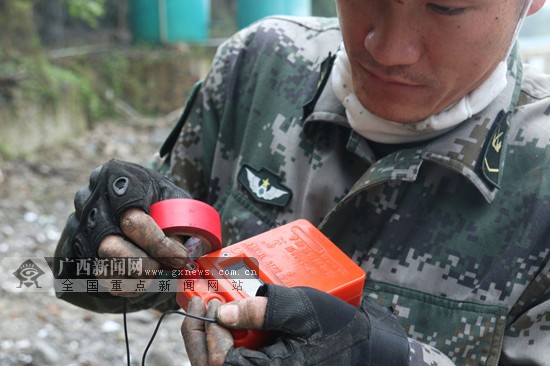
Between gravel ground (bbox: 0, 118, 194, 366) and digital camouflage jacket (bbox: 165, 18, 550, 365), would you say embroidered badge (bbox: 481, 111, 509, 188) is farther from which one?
gravel ground (bbox: 0, 118, 194, 366)

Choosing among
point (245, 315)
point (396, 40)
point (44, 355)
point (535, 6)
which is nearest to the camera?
point (245, 315)

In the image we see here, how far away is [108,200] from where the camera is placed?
113 cm

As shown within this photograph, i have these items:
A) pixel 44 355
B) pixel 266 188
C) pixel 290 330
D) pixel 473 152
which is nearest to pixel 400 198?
pixel 473 152

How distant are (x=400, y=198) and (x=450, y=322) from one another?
25 cm

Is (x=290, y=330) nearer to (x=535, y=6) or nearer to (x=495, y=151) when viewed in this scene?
(x=495, y=151)

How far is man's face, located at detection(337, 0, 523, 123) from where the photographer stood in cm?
98

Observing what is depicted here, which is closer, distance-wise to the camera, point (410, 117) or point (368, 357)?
point (368, 357)

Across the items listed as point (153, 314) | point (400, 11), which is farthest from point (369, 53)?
point (153, 314)

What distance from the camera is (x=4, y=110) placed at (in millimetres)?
4184

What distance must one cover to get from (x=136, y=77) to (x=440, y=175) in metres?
5.05

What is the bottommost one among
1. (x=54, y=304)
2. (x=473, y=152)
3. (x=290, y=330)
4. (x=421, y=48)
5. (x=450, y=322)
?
(x=54, y=304)

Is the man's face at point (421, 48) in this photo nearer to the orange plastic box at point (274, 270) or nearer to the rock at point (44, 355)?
the orange plastic box at point (274, 270)

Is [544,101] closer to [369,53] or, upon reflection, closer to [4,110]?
[369,53]

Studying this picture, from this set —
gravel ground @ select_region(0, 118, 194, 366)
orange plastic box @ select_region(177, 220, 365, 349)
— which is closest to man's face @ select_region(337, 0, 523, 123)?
orange plastic box @ select_region(177, 220, 365, 349)
